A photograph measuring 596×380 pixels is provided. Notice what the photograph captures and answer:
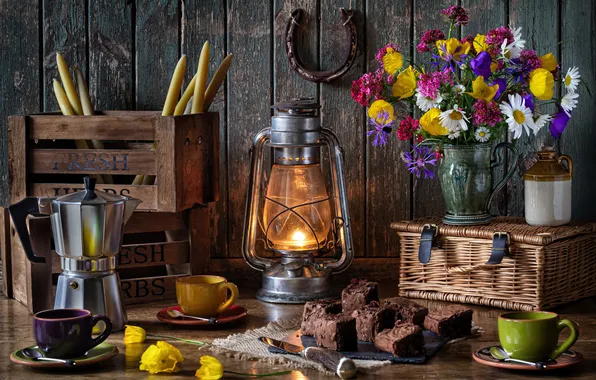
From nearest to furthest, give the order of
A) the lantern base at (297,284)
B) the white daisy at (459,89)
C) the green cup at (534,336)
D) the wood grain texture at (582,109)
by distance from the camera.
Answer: the green cup at (534,336) → the white daisy at (459,89) → the lantern base at (297,284) → the wood grain texture at (582,109)

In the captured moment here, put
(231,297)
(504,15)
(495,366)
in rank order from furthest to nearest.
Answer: (504,15) < (231,297) < (495,366)

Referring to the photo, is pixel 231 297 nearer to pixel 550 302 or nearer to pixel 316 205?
pixel 316 205

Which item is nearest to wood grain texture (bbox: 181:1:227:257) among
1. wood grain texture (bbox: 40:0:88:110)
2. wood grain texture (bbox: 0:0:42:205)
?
wood grain texture (bbox: 40:0:88:110)

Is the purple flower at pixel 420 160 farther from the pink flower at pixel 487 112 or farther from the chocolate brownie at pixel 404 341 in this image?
the chocolate brownie at pixel 404 341

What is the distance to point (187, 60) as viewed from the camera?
216cm

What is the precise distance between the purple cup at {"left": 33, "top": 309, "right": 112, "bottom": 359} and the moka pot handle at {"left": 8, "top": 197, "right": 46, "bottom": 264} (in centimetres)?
25

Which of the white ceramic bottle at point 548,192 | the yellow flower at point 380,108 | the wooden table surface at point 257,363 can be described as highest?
the yellow flower at point 380,108

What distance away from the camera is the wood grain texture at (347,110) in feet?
6.95

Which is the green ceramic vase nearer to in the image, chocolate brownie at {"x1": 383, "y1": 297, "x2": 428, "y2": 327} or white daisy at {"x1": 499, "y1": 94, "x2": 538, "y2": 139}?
white daisy at {"x1": 499, "y1": 94, "x2": 538, "y2": 139}

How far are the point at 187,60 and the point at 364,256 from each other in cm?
61

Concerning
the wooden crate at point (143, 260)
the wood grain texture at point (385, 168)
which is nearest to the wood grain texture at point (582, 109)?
the wood grain texture at point (385, 168)

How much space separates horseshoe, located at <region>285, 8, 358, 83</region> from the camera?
82.6 inches

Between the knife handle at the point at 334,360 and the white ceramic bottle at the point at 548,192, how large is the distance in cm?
61

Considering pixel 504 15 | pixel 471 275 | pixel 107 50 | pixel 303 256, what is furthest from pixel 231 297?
pixel 504 15
